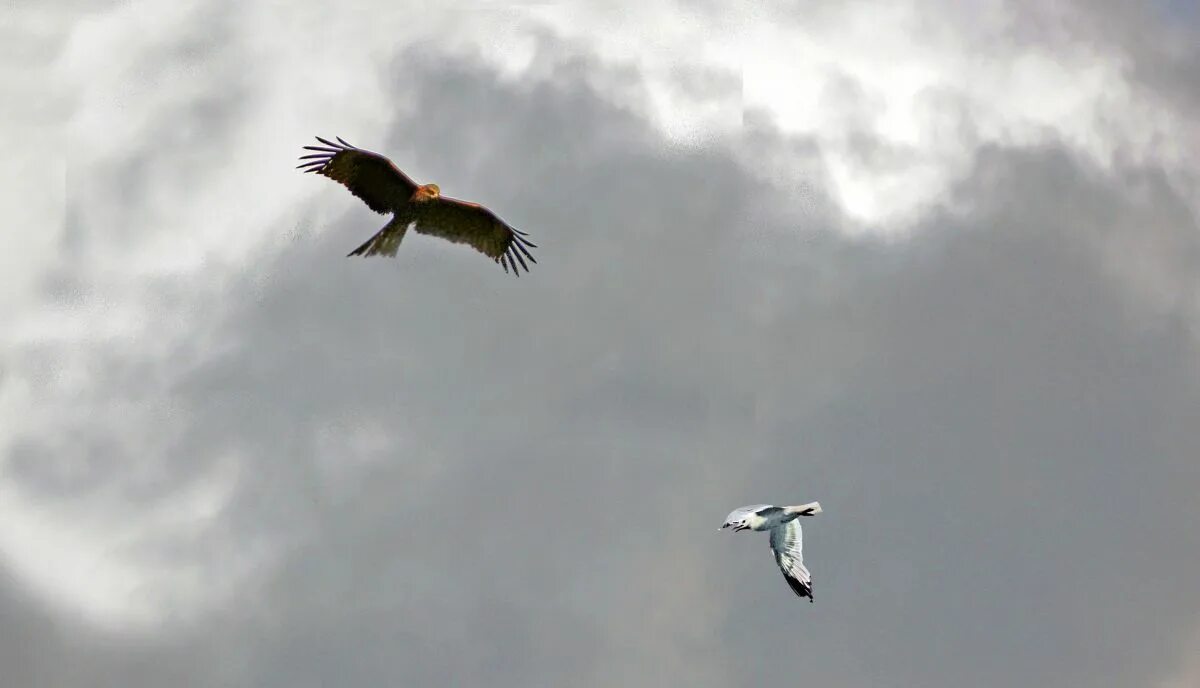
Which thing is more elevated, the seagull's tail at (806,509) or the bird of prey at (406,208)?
the bird of prey at (406,208)

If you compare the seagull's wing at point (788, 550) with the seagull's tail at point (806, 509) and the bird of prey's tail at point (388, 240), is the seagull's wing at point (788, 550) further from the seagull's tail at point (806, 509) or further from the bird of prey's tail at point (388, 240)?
the bird of prey's tail at point (388, 240)

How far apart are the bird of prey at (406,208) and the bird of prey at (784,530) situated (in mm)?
14563

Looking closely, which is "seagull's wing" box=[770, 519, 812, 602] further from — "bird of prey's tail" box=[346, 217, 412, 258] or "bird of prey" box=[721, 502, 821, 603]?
"bird of prey's tail" box=[346, 217, 412, 258]

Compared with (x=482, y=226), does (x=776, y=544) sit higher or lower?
lower

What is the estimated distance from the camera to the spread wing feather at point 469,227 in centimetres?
10050

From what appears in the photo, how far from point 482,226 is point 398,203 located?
3.98 m

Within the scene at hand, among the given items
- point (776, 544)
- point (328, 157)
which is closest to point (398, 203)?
point (328, 157)

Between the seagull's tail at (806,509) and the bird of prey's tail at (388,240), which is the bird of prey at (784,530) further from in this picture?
the bird of prey's tail at (388,240)

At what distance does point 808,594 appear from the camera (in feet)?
323

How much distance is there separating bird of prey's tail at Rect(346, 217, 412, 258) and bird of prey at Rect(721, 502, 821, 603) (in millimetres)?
18757

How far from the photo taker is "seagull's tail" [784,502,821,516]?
312 ft

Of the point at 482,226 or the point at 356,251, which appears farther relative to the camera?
the point at 482,226

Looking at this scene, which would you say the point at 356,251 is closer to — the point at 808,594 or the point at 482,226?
the point at 482,226

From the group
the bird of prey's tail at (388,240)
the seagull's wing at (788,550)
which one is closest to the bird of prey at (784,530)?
the seagull's wing at (788,550)
